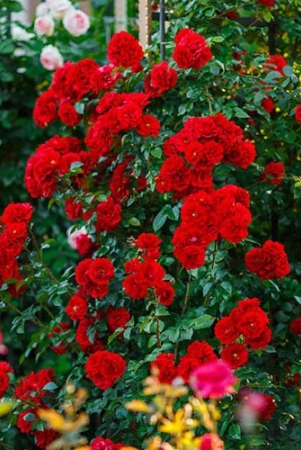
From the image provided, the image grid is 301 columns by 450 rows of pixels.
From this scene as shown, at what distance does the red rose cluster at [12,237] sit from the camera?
8.70ft

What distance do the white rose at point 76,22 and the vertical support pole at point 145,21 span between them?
45.9 inches

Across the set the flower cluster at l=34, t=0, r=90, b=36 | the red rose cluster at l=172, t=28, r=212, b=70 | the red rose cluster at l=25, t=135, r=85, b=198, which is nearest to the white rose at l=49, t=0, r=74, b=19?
the flower cluster at l=34, t=0, r=90, b=36

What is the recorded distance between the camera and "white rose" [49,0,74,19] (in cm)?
423

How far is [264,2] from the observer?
9.62ft

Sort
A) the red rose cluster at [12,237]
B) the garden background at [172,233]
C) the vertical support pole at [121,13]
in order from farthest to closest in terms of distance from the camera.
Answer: the vertical support pole at [121,13] → the red rose cluster at [12,237] → the garden background at [172,233]

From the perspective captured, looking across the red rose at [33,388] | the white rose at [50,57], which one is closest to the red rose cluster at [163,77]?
the red rose at [33,388]

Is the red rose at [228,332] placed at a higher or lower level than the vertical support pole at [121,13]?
higher

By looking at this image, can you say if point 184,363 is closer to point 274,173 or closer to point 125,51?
point 274,173

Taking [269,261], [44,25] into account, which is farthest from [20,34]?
[269,261]

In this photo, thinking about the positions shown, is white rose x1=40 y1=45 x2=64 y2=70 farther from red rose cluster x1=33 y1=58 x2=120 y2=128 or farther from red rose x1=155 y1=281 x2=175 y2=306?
red rose x1=155 y1=281 x2=175 y2=306

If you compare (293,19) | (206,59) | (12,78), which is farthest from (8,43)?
(206,59)

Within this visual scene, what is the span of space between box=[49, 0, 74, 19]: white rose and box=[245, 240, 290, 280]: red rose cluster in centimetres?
199

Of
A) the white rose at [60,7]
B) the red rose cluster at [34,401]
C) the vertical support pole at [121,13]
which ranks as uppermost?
the white rose at [60,7]

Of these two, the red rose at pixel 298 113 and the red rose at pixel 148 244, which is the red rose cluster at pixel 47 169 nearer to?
the red rose at pixel 148 244
